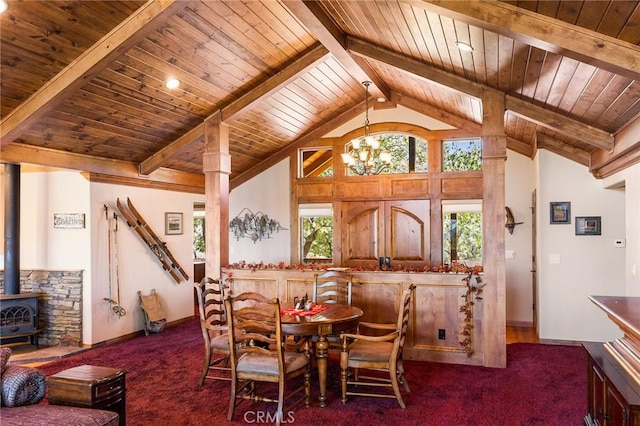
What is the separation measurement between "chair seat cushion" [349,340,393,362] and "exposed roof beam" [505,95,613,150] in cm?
288

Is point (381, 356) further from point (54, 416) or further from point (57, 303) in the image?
point (57, 303)

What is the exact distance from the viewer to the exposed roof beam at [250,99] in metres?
5.59

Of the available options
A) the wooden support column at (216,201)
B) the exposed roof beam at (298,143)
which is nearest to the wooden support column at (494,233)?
the exposed roof beam at (298,143)

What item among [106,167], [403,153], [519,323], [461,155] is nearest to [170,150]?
[106,167]

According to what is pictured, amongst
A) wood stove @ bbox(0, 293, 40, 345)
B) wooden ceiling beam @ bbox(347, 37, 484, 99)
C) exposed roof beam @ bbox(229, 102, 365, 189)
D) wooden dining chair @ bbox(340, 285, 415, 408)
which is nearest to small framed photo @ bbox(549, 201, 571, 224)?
wooden ceiling beam @ bbox(347, 37, 484, 99)

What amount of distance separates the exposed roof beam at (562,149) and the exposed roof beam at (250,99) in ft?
10.1

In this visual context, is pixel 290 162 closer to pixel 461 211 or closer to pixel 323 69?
pixel 323 69

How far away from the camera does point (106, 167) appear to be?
6.23 m

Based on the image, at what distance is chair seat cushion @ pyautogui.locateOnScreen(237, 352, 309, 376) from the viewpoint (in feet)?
12.0

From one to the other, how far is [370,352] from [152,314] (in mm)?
4121

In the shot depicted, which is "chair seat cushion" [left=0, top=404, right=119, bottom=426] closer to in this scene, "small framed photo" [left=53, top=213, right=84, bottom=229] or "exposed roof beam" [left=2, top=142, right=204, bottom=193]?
"exposed roof beam" [left=2, top=142, right=204, bottom=193]

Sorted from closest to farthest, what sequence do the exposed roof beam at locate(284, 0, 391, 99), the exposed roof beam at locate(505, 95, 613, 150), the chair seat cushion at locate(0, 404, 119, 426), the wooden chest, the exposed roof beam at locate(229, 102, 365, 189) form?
the chair seat cushion at locate(0, 404, 119, 426)
the wooden chest
the exposed roof beam at locate(284, 0, 391, 99)
the exposed roof beam at locate(505, 95, 613, 150)
the exposed roof beam at locate(229, 102, 365, 189)

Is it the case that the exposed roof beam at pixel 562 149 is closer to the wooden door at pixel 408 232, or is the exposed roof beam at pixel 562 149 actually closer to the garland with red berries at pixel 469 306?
the wooden door at pixel 408 232

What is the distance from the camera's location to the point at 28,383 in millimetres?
2766
